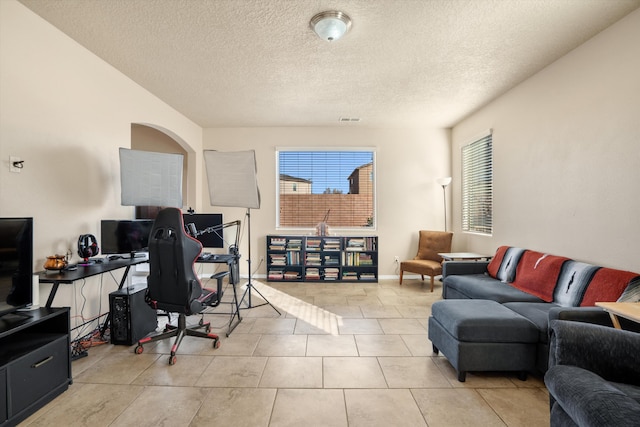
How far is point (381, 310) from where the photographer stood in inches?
152

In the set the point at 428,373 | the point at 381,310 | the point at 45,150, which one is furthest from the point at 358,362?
the point at 45,150

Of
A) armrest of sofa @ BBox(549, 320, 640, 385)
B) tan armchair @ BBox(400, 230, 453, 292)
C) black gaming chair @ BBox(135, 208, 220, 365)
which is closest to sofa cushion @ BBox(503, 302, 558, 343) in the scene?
armrest of sofa @ BBox(549, 320, 640, 385)

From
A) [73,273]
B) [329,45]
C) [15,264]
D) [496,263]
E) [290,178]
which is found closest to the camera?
[15,264]

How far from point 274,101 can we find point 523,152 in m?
3.28

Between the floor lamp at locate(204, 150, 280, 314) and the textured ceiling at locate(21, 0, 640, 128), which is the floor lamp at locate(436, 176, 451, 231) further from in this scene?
the floor lamp at locate(204, 150, 280, 314)

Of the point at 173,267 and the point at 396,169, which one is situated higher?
the point at 396,169

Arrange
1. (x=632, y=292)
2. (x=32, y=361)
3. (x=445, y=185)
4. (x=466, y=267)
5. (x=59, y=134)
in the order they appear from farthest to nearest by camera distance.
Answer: (x=445, y=185), (x=466, y=267), (x=59, y=134), (x=632, y=292), (x=32, y=361)

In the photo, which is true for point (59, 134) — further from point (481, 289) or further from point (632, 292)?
point (632, 292)

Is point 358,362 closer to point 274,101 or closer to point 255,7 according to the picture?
point 255,7

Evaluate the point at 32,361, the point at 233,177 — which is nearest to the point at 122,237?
the point at 233,177

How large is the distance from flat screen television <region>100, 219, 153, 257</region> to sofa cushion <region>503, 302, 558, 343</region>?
3.47 metres

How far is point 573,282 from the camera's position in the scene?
2.62 meters

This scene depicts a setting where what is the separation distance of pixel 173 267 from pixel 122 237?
1013 millimetres

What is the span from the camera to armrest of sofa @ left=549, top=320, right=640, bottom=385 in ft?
4.63
